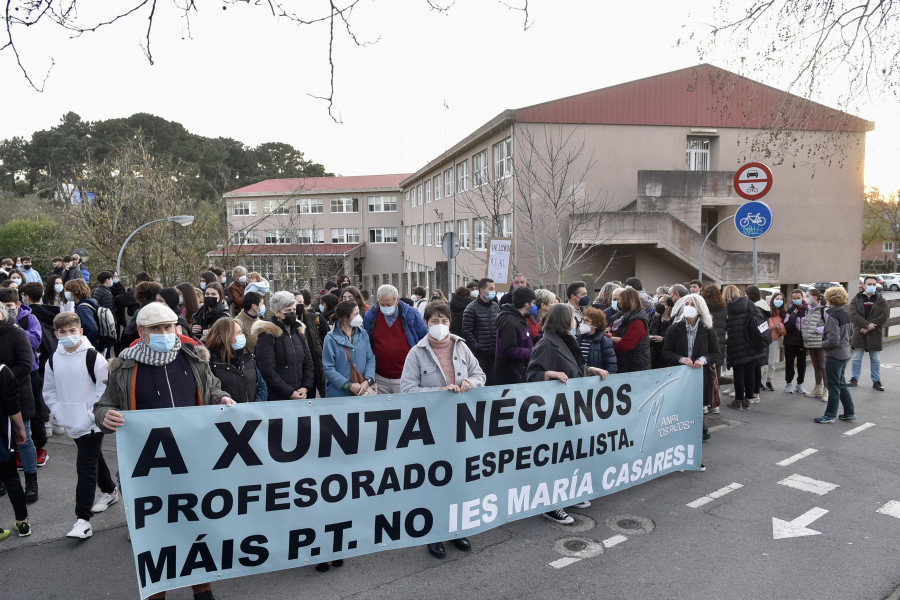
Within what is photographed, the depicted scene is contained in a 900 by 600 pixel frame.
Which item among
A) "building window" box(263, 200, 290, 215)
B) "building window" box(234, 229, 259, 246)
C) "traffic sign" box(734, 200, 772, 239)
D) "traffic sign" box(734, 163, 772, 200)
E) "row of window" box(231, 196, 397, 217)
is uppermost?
"row of window" box(231, 196, 397, 217)

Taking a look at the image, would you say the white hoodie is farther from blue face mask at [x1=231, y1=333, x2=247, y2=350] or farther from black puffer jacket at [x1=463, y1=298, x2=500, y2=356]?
black puffer jacket at [x1=463, y1=298, x2=500, y2=356]

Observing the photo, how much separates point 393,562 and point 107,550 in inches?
88.0

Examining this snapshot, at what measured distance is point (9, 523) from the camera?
17.1 ft

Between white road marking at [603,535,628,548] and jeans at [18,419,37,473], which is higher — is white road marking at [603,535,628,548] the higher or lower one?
the lower one

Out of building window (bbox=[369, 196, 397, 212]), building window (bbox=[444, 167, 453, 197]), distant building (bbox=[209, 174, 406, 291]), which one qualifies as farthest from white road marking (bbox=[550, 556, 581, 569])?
building window (bbox=[369, 196, 397, 212])

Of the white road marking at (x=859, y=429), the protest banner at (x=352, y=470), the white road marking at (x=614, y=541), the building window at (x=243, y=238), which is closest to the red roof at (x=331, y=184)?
the building window at (x=243, y=238)

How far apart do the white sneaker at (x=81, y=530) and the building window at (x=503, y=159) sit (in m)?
19.8

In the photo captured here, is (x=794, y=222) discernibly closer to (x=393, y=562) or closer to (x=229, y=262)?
(x=229, y=262)

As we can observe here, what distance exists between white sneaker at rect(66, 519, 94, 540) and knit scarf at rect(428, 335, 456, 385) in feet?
10.2

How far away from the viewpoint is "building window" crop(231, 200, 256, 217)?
201 ft

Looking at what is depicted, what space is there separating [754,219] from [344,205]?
53618 mm

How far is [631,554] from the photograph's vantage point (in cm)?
466

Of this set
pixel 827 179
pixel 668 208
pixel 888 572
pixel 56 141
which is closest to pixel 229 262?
pixel 668 208

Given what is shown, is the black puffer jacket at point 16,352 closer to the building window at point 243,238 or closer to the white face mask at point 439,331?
the white face mask at point 439,331
